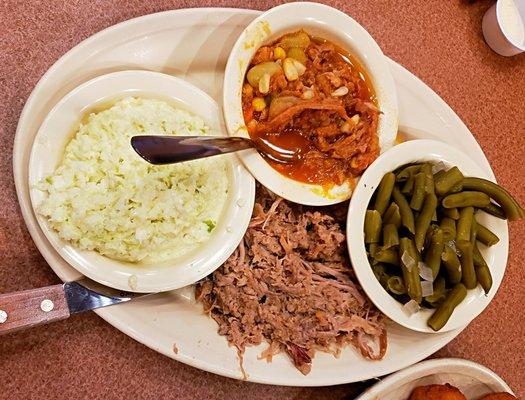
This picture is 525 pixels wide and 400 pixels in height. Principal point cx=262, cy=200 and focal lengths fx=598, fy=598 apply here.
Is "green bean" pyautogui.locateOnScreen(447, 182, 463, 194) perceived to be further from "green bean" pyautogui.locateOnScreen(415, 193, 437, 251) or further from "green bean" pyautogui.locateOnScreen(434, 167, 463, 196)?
"green bean" pyautogui.locateOnScreen(415, 193, 437, 251)

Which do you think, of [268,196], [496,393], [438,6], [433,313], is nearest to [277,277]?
[268,196]

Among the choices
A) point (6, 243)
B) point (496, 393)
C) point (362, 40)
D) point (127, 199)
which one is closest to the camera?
point (127, 199)

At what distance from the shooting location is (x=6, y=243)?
2717 mm

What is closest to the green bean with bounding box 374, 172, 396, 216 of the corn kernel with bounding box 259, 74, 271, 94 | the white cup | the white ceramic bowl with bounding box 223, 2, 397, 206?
the white ceramic bowl with bounding box 223, 2, 397, 206

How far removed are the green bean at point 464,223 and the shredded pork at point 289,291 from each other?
0.55 m

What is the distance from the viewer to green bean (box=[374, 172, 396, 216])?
9.48 feet

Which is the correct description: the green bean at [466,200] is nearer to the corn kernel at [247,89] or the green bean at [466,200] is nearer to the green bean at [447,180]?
the green bean at [447,180]

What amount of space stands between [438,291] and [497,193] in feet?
1.86

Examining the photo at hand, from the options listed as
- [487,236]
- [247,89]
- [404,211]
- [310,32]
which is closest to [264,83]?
[247,89]

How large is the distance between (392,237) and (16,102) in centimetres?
185

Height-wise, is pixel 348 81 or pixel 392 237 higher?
pixel 348 81

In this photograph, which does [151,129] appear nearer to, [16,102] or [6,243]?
[16,102]

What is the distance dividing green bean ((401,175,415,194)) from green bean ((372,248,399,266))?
0.30 meters

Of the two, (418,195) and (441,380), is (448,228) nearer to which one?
(418,195)
